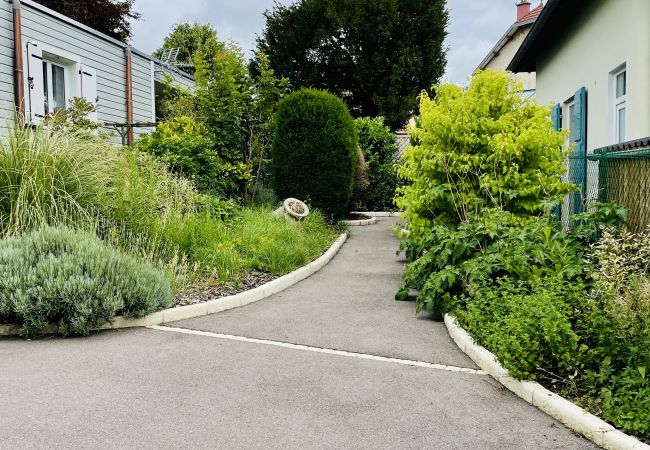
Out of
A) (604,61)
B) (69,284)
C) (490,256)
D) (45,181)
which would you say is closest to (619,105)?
(604,61)

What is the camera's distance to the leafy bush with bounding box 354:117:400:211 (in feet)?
57.5

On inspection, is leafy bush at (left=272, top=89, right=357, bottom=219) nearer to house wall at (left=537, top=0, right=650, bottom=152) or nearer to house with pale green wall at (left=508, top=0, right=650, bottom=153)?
house with pale green wall at (left=508, top=0, right=650, bottom=153)

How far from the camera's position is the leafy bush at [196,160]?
10.3 meters

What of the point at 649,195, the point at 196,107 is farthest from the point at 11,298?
the point at 196,107

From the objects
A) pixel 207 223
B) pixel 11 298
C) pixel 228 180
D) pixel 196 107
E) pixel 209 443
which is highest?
pixel 196 107

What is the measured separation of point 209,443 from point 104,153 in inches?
247

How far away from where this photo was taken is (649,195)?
557cm

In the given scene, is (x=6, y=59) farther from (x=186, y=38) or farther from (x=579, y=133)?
(x=186, y=38)

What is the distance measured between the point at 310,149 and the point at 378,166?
5.77m

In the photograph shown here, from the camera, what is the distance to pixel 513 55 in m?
26.9

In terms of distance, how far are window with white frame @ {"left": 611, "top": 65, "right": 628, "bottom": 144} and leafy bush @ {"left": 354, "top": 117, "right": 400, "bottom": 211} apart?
909 cm

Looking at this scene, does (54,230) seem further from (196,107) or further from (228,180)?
(196,107)

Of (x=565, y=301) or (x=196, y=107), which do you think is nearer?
(x=565, y=301)

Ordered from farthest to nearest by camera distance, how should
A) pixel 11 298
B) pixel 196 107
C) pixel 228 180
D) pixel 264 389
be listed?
pixel 196 107 → pixel 228 180 → pixel 11 298 → pixel 264 389
